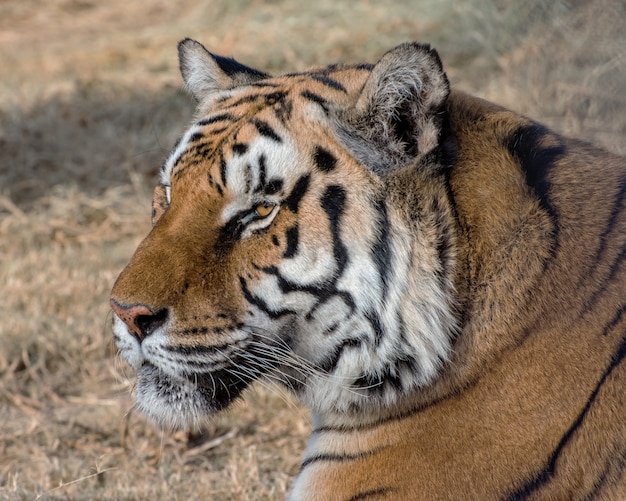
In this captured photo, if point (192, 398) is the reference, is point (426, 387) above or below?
above

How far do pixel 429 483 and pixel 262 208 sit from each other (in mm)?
665

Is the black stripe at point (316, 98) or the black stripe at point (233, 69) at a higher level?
the black stripe at point (316, 98)

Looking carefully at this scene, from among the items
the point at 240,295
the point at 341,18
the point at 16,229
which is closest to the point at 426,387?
the point at 240,295

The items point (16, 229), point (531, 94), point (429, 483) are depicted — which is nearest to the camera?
point (429, 483)

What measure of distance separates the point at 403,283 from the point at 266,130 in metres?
0.45

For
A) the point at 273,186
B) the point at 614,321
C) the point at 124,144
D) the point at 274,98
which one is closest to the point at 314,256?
the point at 273,186

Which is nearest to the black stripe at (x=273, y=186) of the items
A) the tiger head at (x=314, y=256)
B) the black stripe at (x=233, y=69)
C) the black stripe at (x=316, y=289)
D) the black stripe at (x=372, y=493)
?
the tiger head at (x=314, y=256)

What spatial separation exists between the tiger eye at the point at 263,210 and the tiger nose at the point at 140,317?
29 centimetres

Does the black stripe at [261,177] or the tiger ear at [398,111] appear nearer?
the tiger ear at [398,111]

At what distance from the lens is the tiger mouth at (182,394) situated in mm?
2125

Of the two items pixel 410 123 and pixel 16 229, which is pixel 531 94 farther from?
pixel 410 123

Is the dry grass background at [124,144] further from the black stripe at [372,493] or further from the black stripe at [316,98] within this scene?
the black stripe at [316,98]

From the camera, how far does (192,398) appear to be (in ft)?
7.05

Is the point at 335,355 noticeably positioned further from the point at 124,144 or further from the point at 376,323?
the point at 124,144
